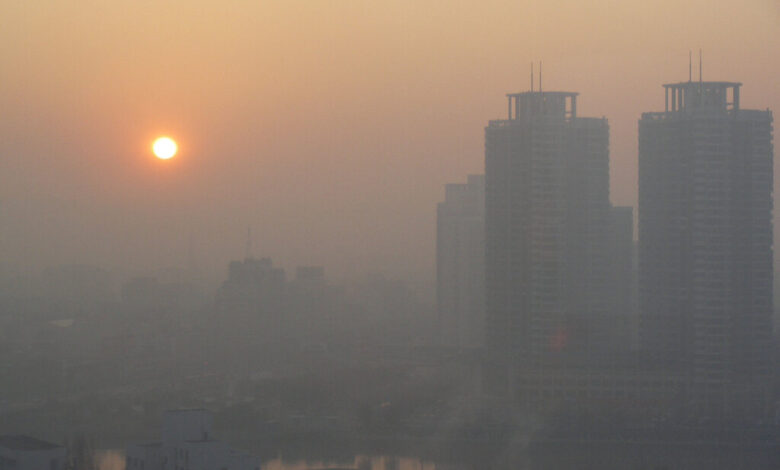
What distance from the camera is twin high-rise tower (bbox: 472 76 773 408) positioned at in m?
9.51

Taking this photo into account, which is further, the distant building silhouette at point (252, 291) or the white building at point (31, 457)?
the distant building silhouette at point (252, 291)

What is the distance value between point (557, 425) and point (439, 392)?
64.2 inches

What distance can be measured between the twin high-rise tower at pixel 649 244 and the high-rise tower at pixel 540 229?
11 mm

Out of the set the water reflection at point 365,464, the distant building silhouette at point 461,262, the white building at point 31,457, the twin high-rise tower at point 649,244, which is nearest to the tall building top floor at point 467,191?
the distant building silhouette at point 461,262

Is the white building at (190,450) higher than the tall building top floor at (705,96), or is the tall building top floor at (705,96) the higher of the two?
the tall building top floor at (705,96)

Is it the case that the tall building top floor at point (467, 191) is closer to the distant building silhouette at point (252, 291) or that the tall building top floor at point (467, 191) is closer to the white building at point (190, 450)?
the distant building silhouette at point (252, 291)

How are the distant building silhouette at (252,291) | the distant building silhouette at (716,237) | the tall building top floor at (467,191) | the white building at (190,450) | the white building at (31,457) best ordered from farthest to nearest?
the distant building silhouette at (252,291)
the tall building top floor at (467,191)
the distant building silhouette at (716,237)
the white building at (31,457)
the white building at (190,450)

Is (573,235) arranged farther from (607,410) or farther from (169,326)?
(169,326)

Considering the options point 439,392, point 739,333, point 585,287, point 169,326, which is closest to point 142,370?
point 169,326

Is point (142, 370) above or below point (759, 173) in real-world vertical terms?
below

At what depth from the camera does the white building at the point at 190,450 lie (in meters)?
5.30

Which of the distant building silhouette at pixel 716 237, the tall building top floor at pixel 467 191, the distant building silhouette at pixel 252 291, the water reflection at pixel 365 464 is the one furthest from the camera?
the distant building silhouette at pixel 252 291

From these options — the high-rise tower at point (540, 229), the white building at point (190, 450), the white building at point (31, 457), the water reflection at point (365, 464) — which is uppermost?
the high-rise tower at point (540, 229)

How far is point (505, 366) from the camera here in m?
9.95
